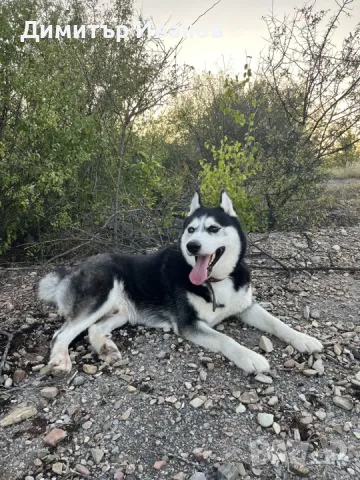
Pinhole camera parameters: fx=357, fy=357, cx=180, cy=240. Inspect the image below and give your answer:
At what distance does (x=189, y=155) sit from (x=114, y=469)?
890 cm

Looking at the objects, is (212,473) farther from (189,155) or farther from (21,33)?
(189,155)

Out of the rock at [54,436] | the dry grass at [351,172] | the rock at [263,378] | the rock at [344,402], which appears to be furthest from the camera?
the dry grass at [351,172]

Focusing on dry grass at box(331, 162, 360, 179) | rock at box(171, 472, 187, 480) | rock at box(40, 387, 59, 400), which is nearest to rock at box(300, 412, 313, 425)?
rock at box(171, 472, 187, 480)

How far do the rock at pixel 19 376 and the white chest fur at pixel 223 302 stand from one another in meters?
1.68

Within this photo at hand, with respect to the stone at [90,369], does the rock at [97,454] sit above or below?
below

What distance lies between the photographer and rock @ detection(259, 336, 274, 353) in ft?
11.2

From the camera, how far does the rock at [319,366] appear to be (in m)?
3.06

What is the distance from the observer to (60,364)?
317 centimetres

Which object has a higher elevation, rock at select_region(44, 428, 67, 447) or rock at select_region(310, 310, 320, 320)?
rock at select_region(310, 310, 320, 320)

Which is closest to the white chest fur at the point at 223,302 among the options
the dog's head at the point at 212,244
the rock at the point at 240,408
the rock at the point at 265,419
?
the dog's head at the point at 212,244

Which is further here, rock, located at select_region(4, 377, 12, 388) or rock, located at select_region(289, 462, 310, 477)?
rock, located at select_region(4, 377, 12, 388)

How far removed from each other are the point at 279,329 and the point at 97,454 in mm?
2039

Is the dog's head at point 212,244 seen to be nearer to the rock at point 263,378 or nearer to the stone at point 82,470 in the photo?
the rock at point 263,378

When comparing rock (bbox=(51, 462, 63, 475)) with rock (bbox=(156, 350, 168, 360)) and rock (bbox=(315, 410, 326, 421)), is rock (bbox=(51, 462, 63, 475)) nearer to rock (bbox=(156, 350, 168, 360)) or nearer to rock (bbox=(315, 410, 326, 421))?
rock (bbox=(156, 350, 168, 360))
